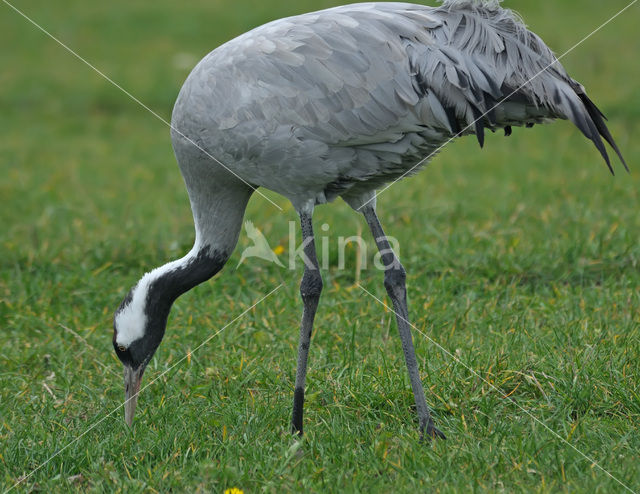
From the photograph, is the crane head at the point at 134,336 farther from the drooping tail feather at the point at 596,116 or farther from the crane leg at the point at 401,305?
the drooping tail feather at the point at 596,116

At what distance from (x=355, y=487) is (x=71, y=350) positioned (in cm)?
226

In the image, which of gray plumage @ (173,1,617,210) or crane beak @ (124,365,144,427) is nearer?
gray plumage @ (173,1,617,210)

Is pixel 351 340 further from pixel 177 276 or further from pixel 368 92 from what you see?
pixel 368 92

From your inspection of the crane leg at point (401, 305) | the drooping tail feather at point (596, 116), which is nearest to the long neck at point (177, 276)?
the crane leg at point (401, 305)

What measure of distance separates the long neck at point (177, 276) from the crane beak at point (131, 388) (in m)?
0.29

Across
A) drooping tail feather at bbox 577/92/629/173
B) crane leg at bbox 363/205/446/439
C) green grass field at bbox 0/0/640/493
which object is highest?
drooping tail feather at bbox 577/92/629/173

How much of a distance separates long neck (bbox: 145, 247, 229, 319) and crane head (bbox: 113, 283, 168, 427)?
0.04 meters

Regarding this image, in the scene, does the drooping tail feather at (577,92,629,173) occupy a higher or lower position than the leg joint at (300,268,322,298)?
higher

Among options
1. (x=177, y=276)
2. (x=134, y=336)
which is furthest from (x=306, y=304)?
(x=134, y=336)

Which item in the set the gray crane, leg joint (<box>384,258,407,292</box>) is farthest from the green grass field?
leg joint (<box>384,258,407,292</box>)

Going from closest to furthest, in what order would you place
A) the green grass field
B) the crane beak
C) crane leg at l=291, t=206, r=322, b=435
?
the green grass field → crane leg at l=291, t=206, r=322, b=435 → the crane beak

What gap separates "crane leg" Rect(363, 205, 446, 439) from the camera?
4039 mm

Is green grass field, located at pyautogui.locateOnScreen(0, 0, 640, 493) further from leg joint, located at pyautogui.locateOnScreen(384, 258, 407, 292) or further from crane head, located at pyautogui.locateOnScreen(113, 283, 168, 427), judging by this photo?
leg joint, located at pyautogui.locateOnScreen(384, 258, 407, 292)

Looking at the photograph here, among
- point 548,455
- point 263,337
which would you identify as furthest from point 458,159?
point 548,455
